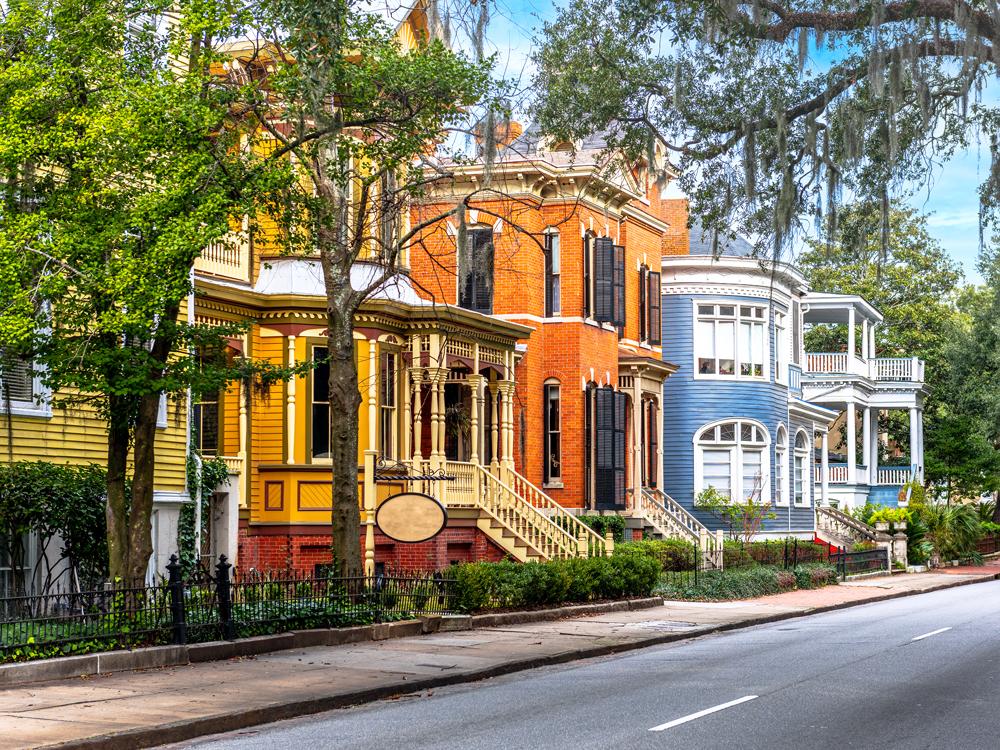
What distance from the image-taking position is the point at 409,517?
750 inches

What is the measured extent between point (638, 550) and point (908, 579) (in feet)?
41.1

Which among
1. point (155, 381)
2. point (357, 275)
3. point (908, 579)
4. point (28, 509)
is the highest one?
point (357, 275)

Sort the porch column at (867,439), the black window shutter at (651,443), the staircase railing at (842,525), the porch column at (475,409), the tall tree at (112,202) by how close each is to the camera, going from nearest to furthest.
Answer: the tall tree at (112,202) → the porch column at (475,409) → the black window shutter at (651,443) → the staircase railing at (842,525) → the porch column at (867,439)

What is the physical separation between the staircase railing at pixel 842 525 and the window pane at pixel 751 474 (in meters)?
5.52

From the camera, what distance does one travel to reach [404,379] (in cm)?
2594

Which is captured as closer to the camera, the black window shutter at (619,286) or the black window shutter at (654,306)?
the black window shutter at (619,286)

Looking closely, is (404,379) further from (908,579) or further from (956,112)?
(908,579)

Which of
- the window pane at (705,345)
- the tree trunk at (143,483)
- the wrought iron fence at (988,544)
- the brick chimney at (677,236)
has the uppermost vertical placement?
the brick chimney at (677,236)

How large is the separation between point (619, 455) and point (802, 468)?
44.6 ft

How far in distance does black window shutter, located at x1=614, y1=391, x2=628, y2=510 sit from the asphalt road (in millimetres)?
13572

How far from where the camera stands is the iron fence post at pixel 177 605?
1396 cm

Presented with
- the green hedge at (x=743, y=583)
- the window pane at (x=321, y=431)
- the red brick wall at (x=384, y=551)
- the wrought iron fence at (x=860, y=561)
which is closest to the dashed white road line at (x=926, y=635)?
the green hedge at (x=743, y=583)

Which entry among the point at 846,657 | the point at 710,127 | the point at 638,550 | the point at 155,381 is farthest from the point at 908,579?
the point at 155,381

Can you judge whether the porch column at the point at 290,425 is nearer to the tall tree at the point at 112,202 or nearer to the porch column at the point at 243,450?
the porch column at the point at 243,450
